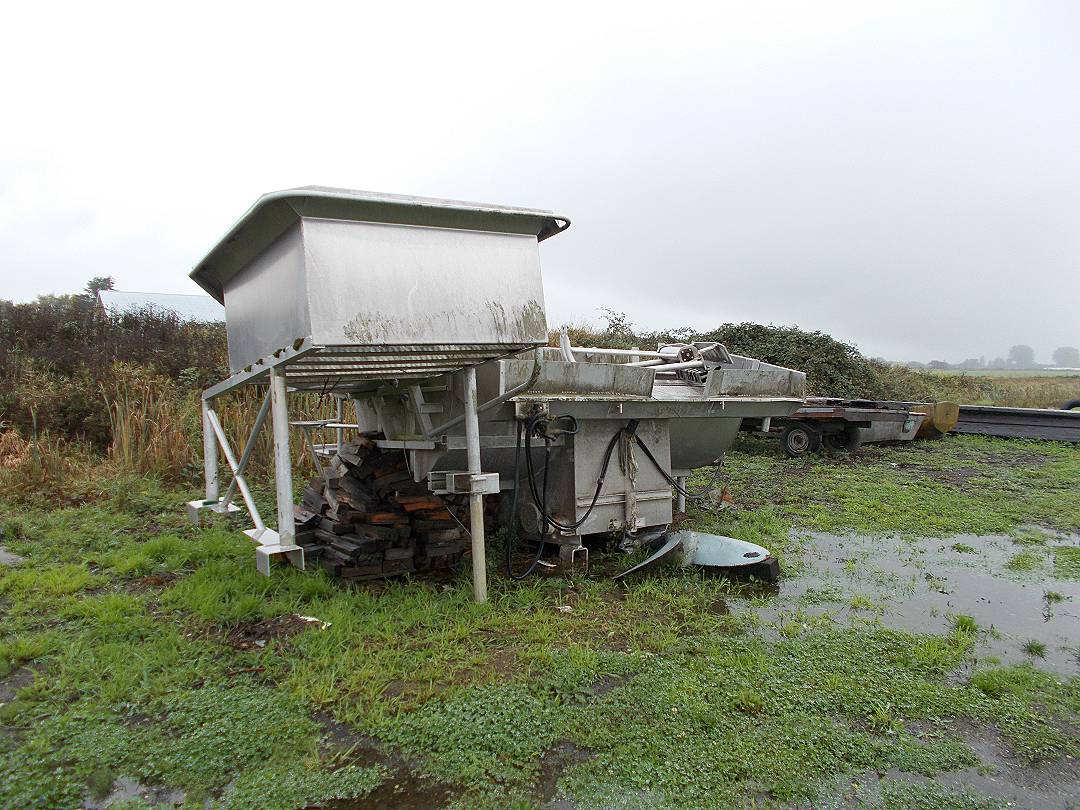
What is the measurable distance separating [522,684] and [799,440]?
8474 millimetres

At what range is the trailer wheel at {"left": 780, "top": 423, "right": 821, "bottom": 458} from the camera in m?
10.4

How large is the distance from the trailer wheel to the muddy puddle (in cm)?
447

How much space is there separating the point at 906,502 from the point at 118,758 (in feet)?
23.8

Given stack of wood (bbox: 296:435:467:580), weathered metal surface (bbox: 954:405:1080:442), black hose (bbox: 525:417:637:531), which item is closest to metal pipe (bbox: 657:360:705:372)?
black hose (bbox: 525:417:637:531)

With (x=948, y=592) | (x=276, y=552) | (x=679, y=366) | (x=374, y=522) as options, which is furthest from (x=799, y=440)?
(x=276, y=552)

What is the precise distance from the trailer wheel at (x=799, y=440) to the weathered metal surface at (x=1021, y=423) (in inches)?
159

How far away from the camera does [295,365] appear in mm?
3623

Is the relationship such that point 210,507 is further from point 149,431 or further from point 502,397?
point 149,431

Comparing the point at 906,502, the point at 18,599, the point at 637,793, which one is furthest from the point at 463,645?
the point at 906,502

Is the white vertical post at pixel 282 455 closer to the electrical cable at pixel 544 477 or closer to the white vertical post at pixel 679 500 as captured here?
the electrical cable at pixel 544 477

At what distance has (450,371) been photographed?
425 cm

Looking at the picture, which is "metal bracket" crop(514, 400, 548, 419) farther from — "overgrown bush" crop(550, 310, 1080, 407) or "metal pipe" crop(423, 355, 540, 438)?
"overgrown bush" crop(550, 310, 1080, 407)

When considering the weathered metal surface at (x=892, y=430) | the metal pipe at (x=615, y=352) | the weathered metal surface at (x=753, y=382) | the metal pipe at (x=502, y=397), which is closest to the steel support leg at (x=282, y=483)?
the metal pipe at (x=502, y=397)

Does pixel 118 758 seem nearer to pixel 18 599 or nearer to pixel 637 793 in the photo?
pixel 637 793
